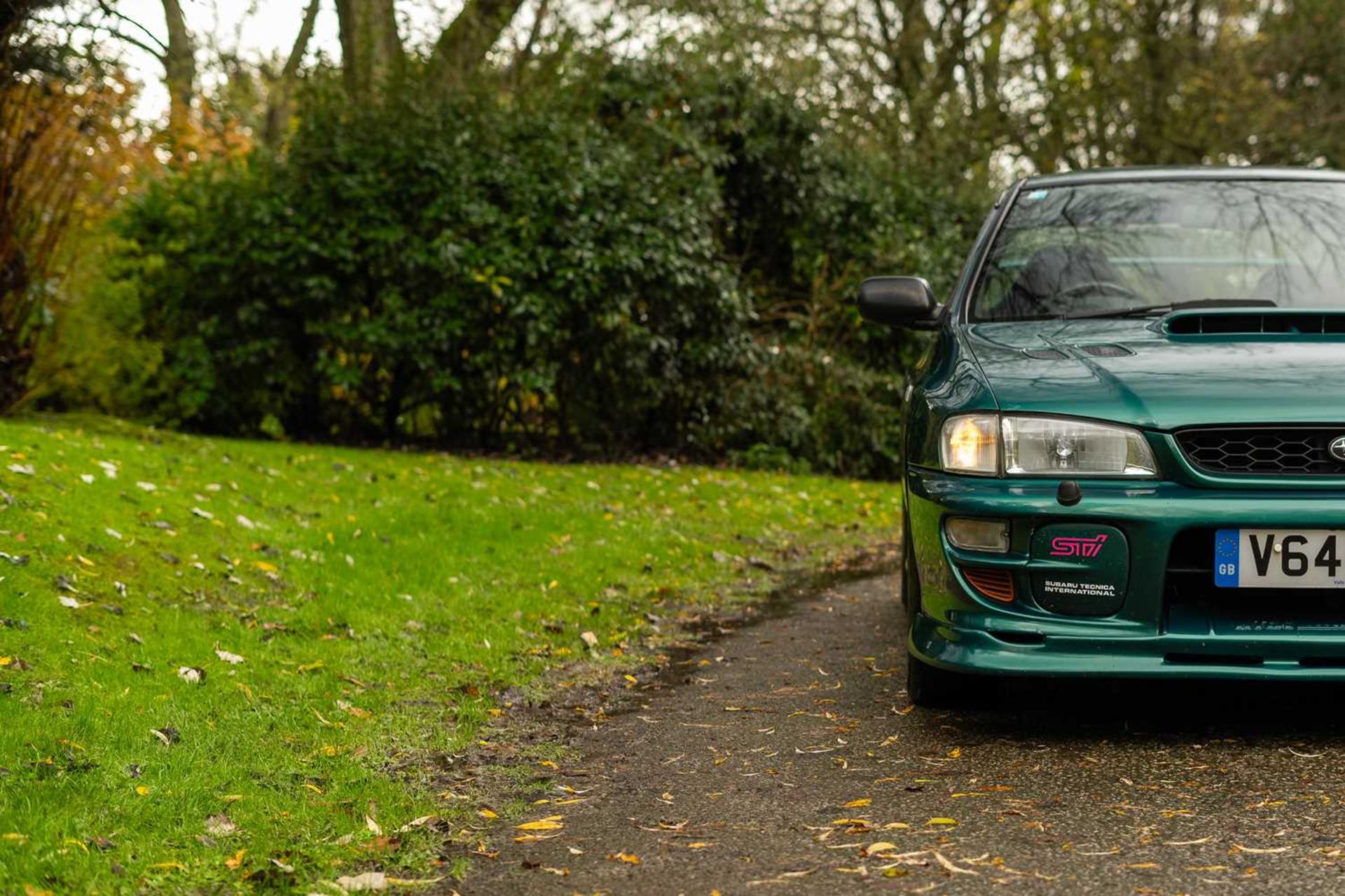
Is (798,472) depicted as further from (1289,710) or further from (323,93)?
(1289,710)

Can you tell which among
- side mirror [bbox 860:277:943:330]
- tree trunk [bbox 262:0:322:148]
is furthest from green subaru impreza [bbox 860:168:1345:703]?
tree trunk [bbox 262:0:322:148]

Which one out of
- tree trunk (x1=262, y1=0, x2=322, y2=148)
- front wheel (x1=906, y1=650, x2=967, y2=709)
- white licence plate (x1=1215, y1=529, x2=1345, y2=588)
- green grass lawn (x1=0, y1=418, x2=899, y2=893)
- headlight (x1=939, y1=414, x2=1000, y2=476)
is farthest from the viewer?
tree trunk (x1=262, y1=0, x2=322, y2=148)

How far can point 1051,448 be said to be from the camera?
3889mm

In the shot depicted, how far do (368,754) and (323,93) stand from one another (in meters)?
8.90

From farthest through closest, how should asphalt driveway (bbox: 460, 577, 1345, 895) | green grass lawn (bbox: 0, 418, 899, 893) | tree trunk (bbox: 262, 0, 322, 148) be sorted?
tree trunk (bbox: 262, 0, 322, 148) → green grass lawn (bbox: 0, 418, 899, 893) → asphalt driveway (bbox: 460, 577, 1345, 895)

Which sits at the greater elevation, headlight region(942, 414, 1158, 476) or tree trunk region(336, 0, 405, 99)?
tree trunk region(336, 0, 405, 99)

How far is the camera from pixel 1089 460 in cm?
385

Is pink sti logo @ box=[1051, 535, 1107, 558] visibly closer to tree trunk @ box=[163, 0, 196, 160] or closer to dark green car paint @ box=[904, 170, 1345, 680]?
dark green car paint @ box=[904, 170, 1345, 680]

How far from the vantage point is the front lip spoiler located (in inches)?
147

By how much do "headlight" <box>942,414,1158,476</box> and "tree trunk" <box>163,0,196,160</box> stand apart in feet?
11.2

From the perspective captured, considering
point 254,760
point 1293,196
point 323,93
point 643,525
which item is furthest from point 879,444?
point 254,760

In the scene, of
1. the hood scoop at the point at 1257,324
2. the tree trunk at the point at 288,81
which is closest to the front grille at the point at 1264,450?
the hood scoop at the point at 1257,324

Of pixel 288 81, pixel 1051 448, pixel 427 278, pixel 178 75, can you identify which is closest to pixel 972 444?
pixel 1051 448

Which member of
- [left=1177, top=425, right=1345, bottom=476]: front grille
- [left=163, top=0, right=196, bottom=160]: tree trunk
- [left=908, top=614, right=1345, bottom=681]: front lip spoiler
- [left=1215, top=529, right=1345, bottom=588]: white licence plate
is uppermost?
[left=163, top=0, right=196, bottom=160]: tree trunk
